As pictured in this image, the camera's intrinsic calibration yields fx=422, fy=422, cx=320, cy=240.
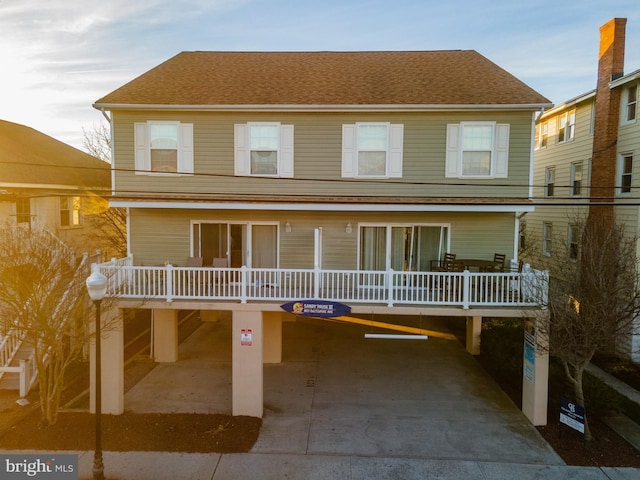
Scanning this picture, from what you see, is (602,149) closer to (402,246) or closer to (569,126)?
(569,126)

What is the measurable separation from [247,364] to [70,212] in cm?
1470

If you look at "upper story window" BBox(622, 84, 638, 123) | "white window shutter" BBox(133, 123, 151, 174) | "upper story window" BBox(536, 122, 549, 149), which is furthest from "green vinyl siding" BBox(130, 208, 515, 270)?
"upper story window" BBox(536, 122, 549, 149)

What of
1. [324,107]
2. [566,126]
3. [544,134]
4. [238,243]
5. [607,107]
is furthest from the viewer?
[544,134]

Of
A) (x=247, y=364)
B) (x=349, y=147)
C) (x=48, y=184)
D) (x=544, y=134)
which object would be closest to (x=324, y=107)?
(x=349, y=147)

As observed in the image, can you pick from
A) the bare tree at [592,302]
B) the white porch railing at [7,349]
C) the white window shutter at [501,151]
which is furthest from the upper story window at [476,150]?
the white porch railing at [7,349]

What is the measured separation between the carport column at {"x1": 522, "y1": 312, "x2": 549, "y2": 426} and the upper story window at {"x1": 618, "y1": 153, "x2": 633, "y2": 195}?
9408mm

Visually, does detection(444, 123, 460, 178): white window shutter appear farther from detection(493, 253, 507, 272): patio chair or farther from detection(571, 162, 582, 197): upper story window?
detection(571, 162, 582, 197): upper story window

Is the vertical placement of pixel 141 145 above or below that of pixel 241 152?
above

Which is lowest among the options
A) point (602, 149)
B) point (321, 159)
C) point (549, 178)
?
point (321, 159)

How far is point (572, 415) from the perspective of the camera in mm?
9859

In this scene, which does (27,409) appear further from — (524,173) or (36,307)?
(524,173)

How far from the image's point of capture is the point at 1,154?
18422mm

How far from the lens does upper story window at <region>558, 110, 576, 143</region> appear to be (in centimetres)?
2025

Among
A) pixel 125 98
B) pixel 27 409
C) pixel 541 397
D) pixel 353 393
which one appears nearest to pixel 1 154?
Answer: pixel 125 98
